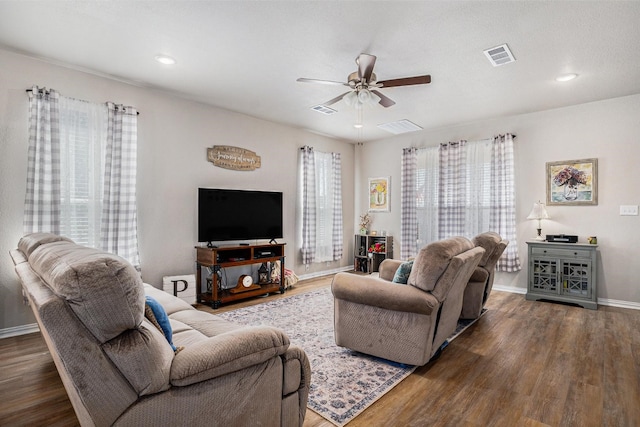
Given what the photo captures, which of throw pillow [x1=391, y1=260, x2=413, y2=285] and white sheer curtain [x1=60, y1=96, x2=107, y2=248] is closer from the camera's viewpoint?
throw pillow [x1=391, y1=260, x2=413, y2=285]

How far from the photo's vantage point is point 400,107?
4730 mm

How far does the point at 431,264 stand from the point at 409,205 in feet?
13.0

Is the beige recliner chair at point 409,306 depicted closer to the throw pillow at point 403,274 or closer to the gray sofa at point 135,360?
the throw pillow at point 403,274

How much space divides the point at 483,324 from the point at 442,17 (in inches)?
119

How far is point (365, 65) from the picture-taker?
2.93 metres

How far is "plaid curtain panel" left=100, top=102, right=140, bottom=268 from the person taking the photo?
3.64 m

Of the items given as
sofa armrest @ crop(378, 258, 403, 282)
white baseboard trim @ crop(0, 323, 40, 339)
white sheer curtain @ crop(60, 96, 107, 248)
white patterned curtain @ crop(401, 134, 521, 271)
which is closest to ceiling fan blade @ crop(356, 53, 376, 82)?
sofa armrest @ crop(378, 258, 403, 282)

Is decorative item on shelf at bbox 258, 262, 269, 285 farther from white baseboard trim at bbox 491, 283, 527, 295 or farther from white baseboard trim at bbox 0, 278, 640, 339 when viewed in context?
white baseboard trim at bbox 491, 283, 527, 295

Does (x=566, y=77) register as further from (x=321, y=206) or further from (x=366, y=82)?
(x=321, y=206)

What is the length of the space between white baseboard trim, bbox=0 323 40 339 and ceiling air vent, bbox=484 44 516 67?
200 inches

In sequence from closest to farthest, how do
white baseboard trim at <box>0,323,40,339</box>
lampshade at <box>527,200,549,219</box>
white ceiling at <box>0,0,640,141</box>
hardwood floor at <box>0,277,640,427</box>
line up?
hardwood floor at <box>0,277,640,427</box>
white ceiling at <box>0,0,640,141</box>
white baseboard trim at <box>0,323,40,339</box>
lampshade at <box>527,200,549,219</box>

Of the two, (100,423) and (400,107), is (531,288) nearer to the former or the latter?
(400,107)

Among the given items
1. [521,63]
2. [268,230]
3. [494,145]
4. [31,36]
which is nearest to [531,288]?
[494,145]

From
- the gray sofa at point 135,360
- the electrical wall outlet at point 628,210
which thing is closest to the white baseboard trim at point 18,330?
the gray sofa at point 135,360
